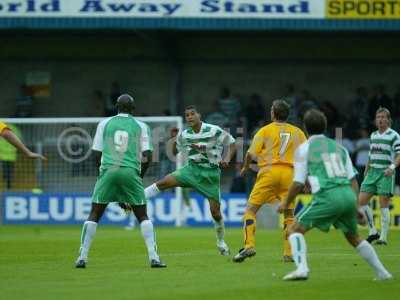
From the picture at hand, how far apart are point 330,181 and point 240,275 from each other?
204 centimetres

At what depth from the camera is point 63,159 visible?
28.2 m

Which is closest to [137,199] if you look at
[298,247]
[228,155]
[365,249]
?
[298,247]

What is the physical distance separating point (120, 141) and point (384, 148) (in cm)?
706

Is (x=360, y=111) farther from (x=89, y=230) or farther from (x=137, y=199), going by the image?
(x=89, y=230)

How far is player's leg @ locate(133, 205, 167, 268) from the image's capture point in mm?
14211

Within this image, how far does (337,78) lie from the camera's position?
106 feet

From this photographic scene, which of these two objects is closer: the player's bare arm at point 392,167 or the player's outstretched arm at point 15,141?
the player's outstretched arm at point 15,141

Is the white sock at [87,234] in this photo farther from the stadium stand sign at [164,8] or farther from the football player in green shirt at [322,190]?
the stadium stand sign at [164,8]

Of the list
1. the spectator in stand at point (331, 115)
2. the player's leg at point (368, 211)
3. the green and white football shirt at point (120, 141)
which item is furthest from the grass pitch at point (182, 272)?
the spectator in stand at point (331, 115)

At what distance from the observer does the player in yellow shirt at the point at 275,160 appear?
603 inches

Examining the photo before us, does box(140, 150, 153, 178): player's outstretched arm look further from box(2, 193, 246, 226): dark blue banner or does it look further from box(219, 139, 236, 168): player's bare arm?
box(2, 193, 246, 226): dark blue banner

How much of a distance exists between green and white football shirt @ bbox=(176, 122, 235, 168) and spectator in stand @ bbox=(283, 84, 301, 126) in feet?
41.2

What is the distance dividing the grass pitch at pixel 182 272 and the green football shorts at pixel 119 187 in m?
0.91

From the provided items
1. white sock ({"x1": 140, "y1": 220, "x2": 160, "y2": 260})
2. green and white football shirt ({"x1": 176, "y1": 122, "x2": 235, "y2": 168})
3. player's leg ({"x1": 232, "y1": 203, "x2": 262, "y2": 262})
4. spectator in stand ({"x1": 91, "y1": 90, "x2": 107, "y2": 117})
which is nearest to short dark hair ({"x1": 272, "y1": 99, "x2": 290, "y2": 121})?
player's leg ({"x1": 232, "y1": 203, "x2": 262, "y2": 262})
